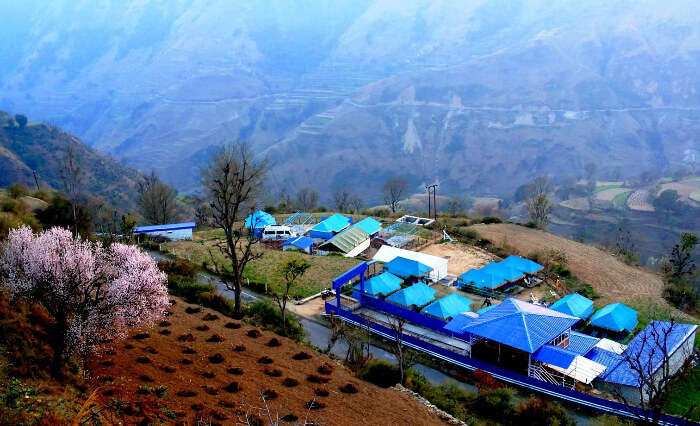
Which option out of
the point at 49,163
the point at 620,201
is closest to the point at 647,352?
the point at 620,201

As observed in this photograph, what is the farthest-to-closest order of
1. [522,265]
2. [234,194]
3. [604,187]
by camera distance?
1. [604,187]
2. [522,265]
3. [234,194]

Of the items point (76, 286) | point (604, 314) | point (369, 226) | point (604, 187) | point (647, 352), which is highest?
point (76, 286)

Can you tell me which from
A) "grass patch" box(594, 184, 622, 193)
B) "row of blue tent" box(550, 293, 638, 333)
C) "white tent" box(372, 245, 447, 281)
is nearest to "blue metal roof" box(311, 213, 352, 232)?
"white tent" box(372, 245, 447, 281)

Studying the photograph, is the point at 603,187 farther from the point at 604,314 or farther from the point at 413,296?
the point at 413,296

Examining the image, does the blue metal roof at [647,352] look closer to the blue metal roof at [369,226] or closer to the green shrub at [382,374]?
the green shrub at [382,374]

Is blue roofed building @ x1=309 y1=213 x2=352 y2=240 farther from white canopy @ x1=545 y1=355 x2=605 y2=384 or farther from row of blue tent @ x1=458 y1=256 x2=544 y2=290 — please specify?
white canopy @ x1=545 y1=355 x2=605 y2=384

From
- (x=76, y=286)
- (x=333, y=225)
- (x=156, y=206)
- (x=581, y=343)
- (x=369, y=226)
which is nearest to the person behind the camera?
(x=76, y=286)
